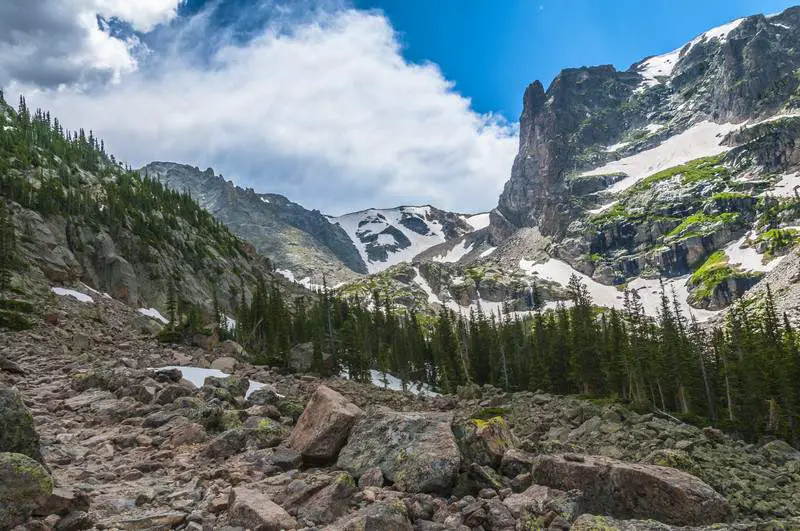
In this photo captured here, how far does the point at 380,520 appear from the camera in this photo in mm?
6969

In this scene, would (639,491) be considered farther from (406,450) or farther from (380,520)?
(380,520)

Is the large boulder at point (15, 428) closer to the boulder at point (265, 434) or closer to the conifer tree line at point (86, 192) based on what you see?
the boulder at point (265, 434)

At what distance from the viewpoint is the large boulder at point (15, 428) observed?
8.29m

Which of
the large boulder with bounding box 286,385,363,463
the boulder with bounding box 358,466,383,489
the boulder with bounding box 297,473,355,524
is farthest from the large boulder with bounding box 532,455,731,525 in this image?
the large boulder with bounding box 286,385,363,463

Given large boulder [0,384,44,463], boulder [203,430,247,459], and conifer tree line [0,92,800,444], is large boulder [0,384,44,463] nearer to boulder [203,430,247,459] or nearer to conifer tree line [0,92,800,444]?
boulder [203,430,247,459]

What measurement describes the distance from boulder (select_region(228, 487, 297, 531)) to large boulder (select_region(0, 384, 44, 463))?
13.3 ft

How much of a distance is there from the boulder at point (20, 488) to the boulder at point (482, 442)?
7633 millimetres

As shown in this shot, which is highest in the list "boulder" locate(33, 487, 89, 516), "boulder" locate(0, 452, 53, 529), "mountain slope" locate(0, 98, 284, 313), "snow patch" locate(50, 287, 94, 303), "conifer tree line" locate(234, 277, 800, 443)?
"mountain slope" locate(0, 98, 284, 313)

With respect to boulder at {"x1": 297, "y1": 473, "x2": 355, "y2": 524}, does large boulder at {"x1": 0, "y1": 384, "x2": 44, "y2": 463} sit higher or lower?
higher

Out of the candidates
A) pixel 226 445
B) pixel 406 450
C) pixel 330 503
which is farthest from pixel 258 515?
pixel 226 445

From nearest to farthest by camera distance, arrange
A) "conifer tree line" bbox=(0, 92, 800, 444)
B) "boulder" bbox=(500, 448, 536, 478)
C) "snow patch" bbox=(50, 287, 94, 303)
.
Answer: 1. "boulder" bbox=(500, 448, 536, 478)
2. "conifer tree line" bbox=(0, 92, 800, 444)
3. "snow patch" bbox=(50, 287, 94, 303)

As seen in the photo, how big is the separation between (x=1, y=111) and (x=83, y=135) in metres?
28.3

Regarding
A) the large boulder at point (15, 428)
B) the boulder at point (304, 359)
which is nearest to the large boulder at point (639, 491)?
the large boulder at point (15, 428)

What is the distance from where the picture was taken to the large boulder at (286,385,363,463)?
11.1 meters
